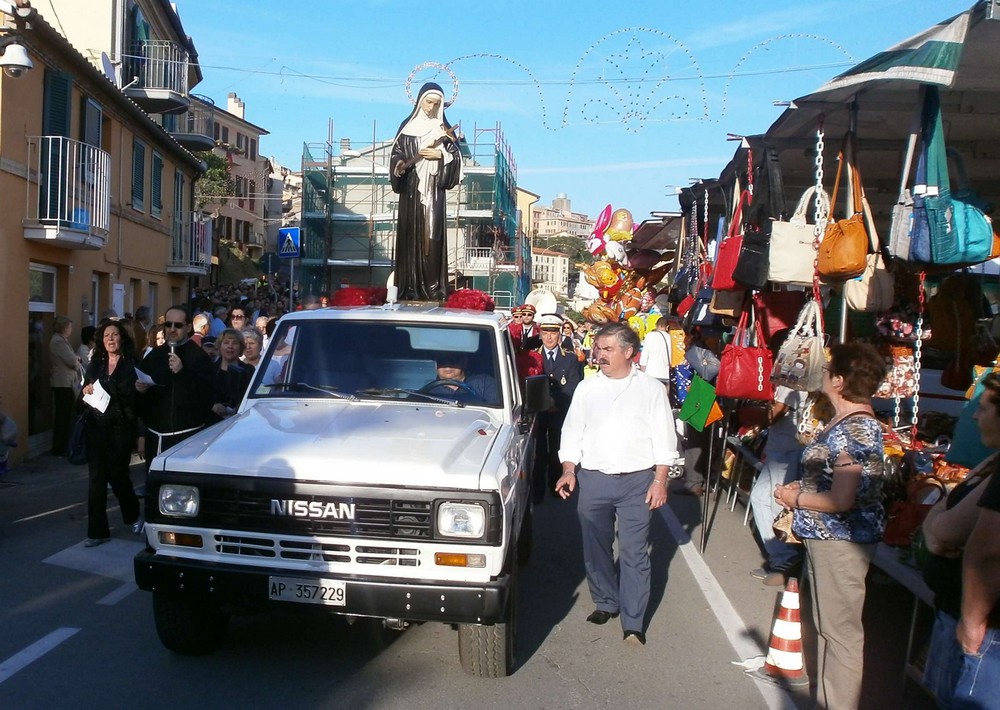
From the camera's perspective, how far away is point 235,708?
4.70 metres

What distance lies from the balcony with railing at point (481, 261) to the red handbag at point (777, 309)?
97.9 ft

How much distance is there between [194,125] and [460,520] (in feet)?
84.3

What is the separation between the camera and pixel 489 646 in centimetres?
507

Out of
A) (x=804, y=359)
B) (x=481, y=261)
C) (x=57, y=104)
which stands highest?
(x=57, y=104)

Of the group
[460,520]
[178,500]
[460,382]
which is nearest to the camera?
[460,520]

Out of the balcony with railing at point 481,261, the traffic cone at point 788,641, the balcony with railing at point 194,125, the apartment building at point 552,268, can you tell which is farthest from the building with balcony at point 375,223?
the apartment building at point 552,268

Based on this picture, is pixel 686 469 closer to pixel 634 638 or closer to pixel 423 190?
pixel 423 190

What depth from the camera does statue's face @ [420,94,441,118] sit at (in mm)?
9320

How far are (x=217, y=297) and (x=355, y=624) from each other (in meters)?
29.6

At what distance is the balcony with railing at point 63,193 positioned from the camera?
13461 mm

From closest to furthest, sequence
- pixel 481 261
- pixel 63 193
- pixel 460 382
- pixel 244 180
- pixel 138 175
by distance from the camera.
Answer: pixel 460 382, pixel 63 193, pixel 138 175, pixel 481 261, pixel 244 180

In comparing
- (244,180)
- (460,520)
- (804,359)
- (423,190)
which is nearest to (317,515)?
(460,520)

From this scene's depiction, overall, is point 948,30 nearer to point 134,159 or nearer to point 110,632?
point 110,632

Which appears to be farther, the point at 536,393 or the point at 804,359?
the point at 804,359
